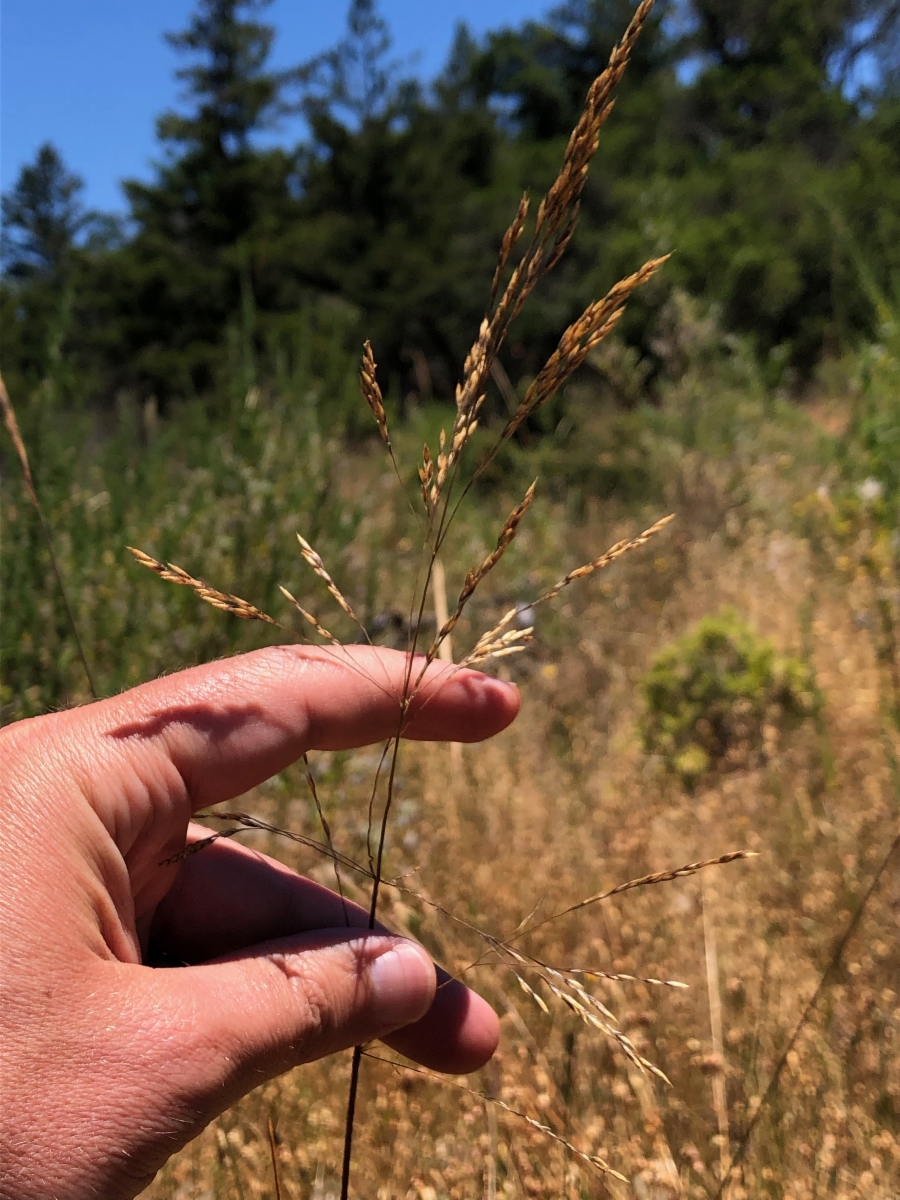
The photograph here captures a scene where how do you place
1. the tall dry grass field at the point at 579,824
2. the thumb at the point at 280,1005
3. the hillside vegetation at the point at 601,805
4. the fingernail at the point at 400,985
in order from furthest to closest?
the hillside vegetation at the point at 601,805, the tall dry grass field at the point at 579,824, the fingernail at the point at 400,985, the thumb at the point at 280,1005

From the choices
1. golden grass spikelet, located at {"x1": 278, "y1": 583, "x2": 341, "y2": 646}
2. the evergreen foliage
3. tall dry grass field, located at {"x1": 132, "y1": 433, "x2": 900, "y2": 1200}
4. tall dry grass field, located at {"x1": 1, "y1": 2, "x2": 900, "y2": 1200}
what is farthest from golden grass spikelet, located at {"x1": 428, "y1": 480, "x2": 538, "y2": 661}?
the evergreen foliage

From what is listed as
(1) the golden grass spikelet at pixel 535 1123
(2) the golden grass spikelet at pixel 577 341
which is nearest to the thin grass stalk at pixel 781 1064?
(1) the golden grass spikelet at pixel 535 1123

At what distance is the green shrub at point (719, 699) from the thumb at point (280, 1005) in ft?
5.42

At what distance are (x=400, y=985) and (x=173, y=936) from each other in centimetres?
44

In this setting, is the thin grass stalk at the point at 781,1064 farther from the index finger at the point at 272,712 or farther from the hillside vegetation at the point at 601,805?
the index finger at the point at 272,712

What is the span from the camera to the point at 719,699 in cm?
263

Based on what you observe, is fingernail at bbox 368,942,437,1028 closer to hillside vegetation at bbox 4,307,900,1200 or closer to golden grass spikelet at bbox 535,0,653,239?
hillside vegetation at bbox 4,307,900,1200

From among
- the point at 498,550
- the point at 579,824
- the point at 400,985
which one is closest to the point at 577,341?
the point at 498,550

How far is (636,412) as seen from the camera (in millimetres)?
6492

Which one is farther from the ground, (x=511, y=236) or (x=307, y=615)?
(x=511, y=236)

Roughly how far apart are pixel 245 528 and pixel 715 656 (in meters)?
1.66

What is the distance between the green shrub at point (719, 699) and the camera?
8.23 feet

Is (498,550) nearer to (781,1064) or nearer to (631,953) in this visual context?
(781,1064)

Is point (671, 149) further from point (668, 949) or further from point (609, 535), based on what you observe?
point (668, 949)
